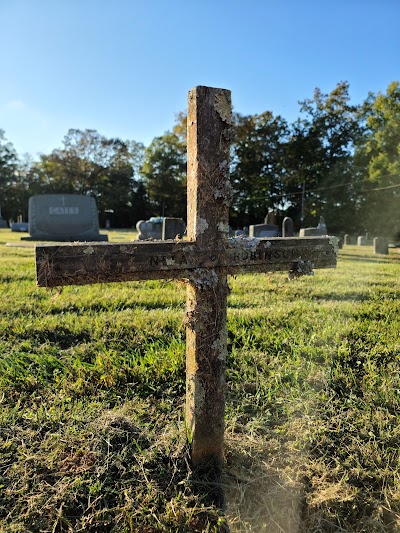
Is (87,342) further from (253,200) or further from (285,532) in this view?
(253,200)

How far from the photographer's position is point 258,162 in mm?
38562

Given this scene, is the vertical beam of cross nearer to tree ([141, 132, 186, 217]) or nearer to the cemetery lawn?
the cemetery lawn

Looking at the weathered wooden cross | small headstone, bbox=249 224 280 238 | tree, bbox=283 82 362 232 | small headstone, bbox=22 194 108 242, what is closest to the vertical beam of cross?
the weathered wooden cross

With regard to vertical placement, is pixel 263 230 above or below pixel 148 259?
above

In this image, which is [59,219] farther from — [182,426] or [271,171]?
[271,171]

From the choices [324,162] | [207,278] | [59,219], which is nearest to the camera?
[207,278]

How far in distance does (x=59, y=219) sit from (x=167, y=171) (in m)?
29.4

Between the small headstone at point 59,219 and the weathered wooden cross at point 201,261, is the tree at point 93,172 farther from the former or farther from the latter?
the weathered wooden cross at point 201,261

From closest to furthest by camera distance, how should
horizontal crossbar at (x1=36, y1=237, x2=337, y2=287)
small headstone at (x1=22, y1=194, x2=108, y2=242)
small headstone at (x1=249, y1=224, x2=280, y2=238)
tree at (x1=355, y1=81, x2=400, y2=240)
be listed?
horizontal crossbar at (x1=36, y1=237, x2=337, y2=287) → small headstone at (x1=22, y1=194, x2=108, y2=242) → small headstone at (x1=249, y1=224, x2=280, y2=238) → tree at (x1=355, y1=81, x2=400, y2=240)

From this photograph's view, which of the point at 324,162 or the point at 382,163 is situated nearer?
the point at 382,163

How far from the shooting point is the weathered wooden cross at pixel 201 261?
1.74 m

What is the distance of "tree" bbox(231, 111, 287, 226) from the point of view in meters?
37.9

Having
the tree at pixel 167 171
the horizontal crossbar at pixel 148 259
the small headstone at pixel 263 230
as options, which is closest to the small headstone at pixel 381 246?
the small headstone at pixel 263 230

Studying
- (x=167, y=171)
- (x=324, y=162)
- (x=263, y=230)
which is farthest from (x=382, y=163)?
(x=167, y=171)
